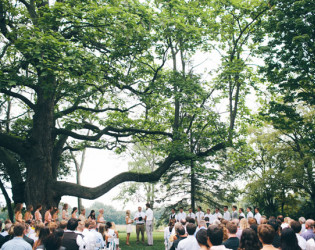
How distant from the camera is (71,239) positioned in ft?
21.7

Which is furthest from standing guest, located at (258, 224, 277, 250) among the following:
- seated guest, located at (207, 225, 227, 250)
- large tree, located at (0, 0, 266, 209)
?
large tree, located at (0, 0, 266, 209)

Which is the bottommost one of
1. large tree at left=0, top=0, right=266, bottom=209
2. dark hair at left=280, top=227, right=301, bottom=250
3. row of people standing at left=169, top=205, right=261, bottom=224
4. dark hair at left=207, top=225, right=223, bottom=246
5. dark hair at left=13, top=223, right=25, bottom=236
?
row of people standing at left=169, top=205, right=261, bottom=224

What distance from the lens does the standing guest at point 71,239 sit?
6.53 metres

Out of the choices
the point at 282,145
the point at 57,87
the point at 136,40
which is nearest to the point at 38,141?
the point at 57,87

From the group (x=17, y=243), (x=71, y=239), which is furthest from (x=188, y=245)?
(x=17, y=243)

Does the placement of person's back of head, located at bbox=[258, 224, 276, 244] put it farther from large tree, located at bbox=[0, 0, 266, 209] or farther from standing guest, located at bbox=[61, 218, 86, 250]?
large tree, located at bbox=[0, 0, 266, 209]

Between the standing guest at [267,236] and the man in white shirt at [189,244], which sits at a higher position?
the standing guest at [267,236]

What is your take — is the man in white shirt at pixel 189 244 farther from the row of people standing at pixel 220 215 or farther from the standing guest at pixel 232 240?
the row of people standing at pixel 220 215

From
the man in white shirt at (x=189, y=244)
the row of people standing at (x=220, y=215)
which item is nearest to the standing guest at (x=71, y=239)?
the man in white shirt at (x=189, y=244)

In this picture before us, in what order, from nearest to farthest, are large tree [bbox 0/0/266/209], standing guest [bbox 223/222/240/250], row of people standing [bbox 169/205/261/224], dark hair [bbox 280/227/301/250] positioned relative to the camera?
→ dark hair [bbox 280/227/301/250] → standing guest [bbox 223/222/240/250] → large tree [bbox 0/0/266/209] → row of people standing [bbox 169/205/261/224]

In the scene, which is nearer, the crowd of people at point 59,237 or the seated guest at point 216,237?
the seated guest at point 216,237

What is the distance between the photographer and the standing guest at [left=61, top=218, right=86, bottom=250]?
21.4 feet

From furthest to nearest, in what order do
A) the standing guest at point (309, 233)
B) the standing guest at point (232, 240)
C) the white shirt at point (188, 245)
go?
the standing guest at point (309, 233) → the standing guest at point (232, 240) → the white shirt at point (188, 245)

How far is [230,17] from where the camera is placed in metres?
18.0
